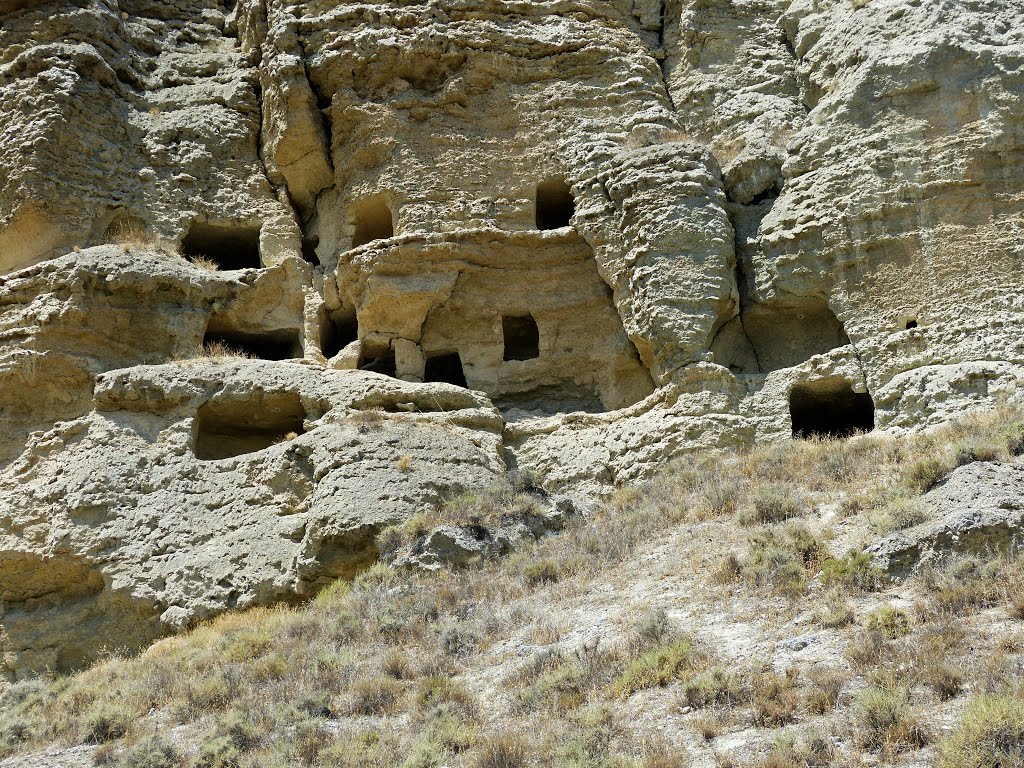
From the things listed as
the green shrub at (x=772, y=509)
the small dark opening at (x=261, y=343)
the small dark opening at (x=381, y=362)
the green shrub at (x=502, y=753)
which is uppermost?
the small dark opening at (x=261, y=343)

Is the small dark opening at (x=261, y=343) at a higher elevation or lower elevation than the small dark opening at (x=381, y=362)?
higher

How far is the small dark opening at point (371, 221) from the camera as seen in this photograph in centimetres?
1906

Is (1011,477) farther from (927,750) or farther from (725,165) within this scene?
(725,165)

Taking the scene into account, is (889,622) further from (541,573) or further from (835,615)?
(541,573)

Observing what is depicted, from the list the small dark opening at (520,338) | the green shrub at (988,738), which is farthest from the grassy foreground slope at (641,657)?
the small dark opening at (520,338)

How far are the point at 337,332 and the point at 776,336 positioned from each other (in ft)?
25.3

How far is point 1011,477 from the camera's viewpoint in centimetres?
941

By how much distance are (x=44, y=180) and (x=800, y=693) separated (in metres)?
16.1

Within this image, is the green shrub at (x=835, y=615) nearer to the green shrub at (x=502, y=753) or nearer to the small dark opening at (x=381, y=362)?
the green shrub at (x=502, y=753)

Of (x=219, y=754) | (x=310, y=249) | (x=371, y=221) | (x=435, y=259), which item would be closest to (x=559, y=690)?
(x=219, y=754)

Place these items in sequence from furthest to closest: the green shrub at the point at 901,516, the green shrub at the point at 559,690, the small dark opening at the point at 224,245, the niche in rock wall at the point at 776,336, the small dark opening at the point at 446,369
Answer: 1. the small dark opening at the point at 224,245
2. the small dark opening at the point at 446,369
3. the niche in rock wall at the point at 776,336
4. the green shrub at the point at 901,516
5. the green shrub at the point at 559,690

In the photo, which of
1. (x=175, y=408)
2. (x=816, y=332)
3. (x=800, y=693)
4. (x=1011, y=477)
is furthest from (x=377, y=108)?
(x=800, y=693)

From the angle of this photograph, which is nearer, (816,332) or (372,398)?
(372,398)

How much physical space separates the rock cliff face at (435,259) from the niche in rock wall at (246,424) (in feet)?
0.24
